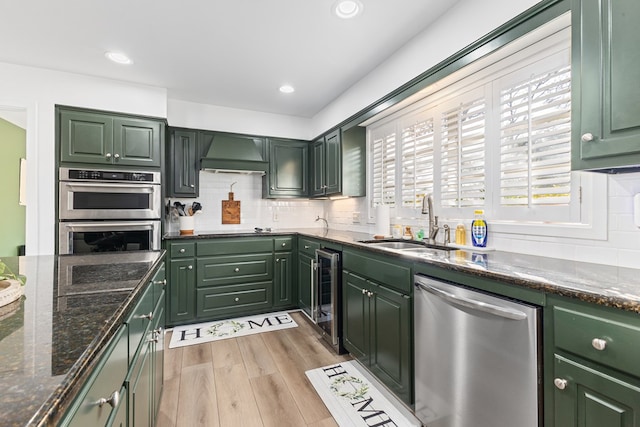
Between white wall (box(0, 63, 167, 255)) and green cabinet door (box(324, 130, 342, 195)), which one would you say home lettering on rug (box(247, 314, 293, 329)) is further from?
white wall (box(0, 63, 167, 255))

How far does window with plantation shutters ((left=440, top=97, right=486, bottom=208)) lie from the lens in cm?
207

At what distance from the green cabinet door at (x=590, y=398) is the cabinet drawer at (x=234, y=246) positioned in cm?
283

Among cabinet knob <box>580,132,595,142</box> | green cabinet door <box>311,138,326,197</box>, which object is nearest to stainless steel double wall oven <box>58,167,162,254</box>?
green cabinet door <box>311,138,326,197</box>

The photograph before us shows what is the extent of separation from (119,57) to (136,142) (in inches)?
31.6

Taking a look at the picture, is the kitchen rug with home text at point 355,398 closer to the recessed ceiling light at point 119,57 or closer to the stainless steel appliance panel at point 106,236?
the stainless steel appliance panel at point 106,236

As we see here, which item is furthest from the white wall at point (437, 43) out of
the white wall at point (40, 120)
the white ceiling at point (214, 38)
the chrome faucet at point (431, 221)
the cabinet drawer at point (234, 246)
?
the white wall at point (40, 120)

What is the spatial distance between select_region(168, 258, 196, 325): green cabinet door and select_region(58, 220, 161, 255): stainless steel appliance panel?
31 cm

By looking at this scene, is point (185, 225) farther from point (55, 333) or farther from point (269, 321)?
point (55, 333)

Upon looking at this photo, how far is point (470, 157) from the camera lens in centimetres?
213

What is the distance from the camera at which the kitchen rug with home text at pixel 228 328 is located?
2872 mm

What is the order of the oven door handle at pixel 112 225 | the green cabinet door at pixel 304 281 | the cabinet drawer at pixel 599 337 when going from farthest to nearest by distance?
the green cabinet door at pixel 304 281
the oven door handle at pixel 112 225
the cabinet drawer at pixel 599 337

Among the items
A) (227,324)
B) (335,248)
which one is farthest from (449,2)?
(227,324)

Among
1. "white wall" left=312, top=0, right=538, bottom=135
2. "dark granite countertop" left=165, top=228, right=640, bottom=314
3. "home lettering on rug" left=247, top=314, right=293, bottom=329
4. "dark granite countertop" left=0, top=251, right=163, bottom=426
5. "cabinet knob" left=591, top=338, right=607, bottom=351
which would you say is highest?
"white wall" left=312, top=0, right=538, bottom=135

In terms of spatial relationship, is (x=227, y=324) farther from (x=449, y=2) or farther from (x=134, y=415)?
(x=449, y=2)
